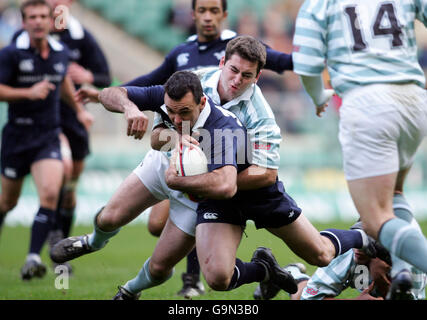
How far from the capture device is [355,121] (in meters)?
4.02

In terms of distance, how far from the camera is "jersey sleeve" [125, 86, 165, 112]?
462 cm

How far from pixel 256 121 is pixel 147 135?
10.7m

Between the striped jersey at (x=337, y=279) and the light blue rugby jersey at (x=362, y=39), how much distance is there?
1469 mm

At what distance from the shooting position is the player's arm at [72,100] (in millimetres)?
7762

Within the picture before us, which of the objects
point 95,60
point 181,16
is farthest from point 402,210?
point 181,16

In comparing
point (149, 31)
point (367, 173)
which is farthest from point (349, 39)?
point (149, 31)

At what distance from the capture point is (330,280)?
4895 mm

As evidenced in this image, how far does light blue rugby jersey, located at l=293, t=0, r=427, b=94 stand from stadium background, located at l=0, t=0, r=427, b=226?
931 cm

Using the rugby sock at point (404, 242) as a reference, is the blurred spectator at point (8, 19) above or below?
below

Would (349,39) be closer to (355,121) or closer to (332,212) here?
(355,121)

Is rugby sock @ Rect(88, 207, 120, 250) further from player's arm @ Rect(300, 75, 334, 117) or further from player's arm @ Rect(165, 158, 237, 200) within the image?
player's arm @ Rect(300, 75, 334, 117)

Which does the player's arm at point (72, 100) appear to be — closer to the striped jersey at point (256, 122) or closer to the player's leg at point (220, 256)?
the striped jersey at point (256, 122)

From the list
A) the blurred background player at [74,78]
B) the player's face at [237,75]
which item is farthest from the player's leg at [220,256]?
the blurred background player at [74,78]

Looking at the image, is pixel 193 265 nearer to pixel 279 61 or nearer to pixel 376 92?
pixel 279 61
